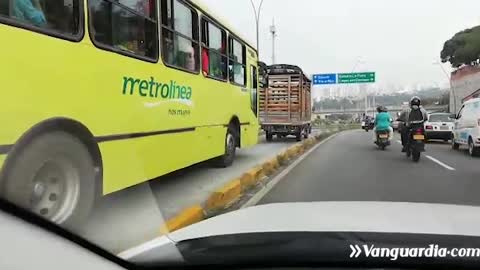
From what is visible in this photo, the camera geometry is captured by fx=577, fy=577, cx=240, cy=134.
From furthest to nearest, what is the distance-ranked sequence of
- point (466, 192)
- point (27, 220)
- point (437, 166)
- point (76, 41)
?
1. point (437, 166)
2. point (466, 192)
3. point (76, 41)
4. point (27, 220)

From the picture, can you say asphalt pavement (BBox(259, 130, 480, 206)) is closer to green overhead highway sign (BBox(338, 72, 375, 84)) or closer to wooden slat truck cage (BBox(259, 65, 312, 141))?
wooden slat truck cage (BBox(259, 65, 312, 141))

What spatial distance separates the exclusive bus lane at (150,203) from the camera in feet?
16.4

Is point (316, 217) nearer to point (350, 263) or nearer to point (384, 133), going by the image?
point (350, 263)

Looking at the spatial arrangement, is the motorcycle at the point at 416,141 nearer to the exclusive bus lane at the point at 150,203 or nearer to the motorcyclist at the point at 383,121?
the motorcyclist at the point at 383,121

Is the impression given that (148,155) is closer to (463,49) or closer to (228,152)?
(228,152)

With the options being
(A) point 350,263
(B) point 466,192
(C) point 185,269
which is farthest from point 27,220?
(B) point 466,192

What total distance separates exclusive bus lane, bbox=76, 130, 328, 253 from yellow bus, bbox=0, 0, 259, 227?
1.00 ft

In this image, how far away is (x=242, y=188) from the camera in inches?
365

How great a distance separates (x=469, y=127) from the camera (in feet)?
54.4

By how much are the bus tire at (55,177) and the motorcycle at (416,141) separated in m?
10.4

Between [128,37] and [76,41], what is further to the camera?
[128,37]

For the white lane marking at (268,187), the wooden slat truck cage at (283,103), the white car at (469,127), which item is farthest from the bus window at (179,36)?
the wooden slat truck cage at (283,103)

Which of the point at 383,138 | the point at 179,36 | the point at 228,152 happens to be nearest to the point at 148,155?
the point at 179,36

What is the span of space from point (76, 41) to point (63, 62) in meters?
0.33
